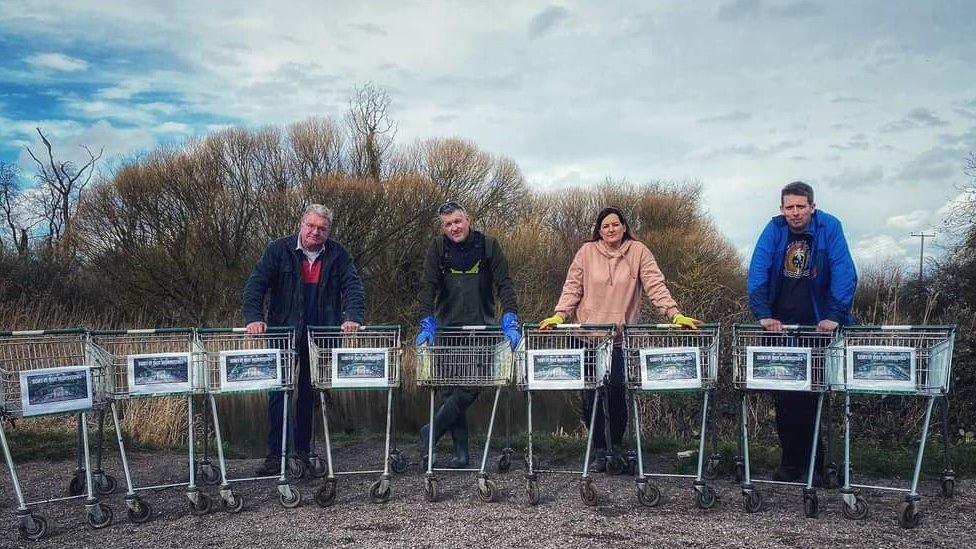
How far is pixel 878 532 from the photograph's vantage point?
5.68 m

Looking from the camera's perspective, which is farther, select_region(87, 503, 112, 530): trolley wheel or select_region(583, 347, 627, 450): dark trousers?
select_region(583, 347, 627, 450): dark trousers

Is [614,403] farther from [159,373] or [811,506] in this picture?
[159,373]

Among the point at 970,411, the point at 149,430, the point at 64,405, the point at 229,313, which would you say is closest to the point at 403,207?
the point at 229,313

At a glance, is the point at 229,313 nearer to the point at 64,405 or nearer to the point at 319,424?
the point at 319,424

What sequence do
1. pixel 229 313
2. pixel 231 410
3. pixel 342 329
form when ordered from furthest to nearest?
pixel 229 313, pixel 231 410, pixel 342 329

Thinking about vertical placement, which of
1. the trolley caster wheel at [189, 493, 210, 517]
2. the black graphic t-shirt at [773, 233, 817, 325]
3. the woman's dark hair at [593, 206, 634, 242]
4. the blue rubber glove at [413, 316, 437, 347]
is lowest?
the trolley caster wheel at [189, 493, 210, 517]

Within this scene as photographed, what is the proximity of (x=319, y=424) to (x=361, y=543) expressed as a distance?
746 cm

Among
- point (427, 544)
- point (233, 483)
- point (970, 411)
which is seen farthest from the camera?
point (970, 411)

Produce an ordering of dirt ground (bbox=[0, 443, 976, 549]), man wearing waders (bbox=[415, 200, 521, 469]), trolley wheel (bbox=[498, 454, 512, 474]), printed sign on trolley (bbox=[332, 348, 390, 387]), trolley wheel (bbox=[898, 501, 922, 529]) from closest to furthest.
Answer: dirt ground (bbox=[0, 443, 976, 549]) < trolley wheel (bbox=[898, 501, 922, 529]) < printed sign on trolley (bbox=[332, 348, 390, 387]) < man wearing waders (bbox=[415, 200, 521, 469]) < trolley wheel (bbox=[498, 454, 512, 474])

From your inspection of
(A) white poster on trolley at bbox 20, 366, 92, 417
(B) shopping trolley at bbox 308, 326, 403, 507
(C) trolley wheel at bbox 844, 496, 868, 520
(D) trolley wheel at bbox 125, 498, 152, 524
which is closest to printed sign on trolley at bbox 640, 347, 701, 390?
(C) trolley wheel at bbox 844, 496, 868, 520

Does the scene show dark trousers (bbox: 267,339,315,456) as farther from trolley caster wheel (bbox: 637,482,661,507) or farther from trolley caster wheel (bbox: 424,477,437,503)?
trolley caster wheel (bbox: 637,482,661,507)

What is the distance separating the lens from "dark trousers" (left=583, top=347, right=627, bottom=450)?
7.03m

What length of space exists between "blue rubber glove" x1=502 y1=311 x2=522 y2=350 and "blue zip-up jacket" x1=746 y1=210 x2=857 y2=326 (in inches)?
68.6

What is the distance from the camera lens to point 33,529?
591 cm
